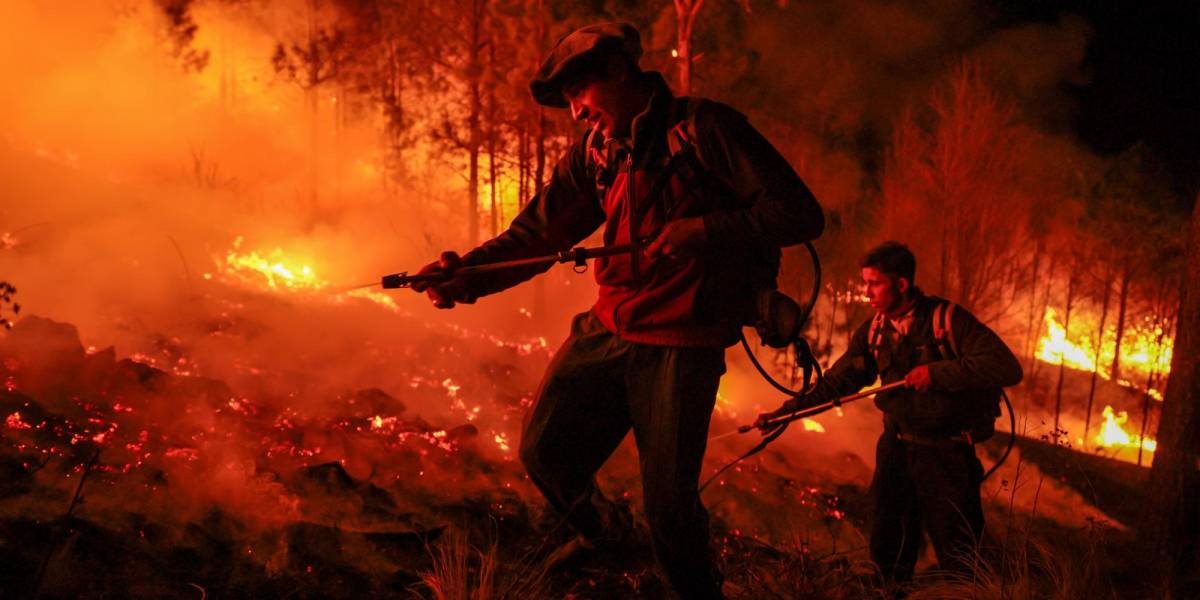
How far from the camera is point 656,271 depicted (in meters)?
2.56

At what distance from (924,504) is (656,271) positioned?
2.07m

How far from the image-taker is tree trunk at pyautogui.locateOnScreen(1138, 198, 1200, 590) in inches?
221

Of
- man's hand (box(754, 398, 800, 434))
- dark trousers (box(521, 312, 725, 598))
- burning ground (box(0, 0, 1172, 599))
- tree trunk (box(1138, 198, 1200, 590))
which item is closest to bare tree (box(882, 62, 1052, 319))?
burning ground (box(0, 0, 1172, 599))

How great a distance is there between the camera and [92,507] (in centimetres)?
353

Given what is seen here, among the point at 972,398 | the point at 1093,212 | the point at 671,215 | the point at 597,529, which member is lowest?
the point at 597,529

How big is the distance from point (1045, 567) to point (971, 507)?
0.51 m

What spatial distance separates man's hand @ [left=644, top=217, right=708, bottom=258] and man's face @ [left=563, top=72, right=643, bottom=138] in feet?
1.18

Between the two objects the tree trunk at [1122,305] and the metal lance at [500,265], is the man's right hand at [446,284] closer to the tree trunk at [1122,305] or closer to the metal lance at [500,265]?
the metal lance at [500,265]

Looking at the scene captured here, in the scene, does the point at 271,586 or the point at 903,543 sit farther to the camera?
the point at 903,543

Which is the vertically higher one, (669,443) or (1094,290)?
(1094,290)

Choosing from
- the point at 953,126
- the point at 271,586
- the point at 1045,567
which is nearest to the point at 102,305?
the point at 271,586

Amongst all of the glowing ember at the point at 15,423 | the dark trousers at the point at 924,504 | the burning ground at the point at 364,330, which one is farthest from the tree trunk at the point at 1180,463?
the glowing ember at the point at 15,423

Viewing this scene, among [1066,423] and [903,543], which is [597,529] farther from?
[1066,423]

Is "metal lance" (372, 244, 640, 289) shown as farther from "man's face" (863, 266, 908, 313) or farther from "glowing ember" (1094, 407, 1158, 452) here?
"glowing ember" (1094, 407, 1158, 452)
